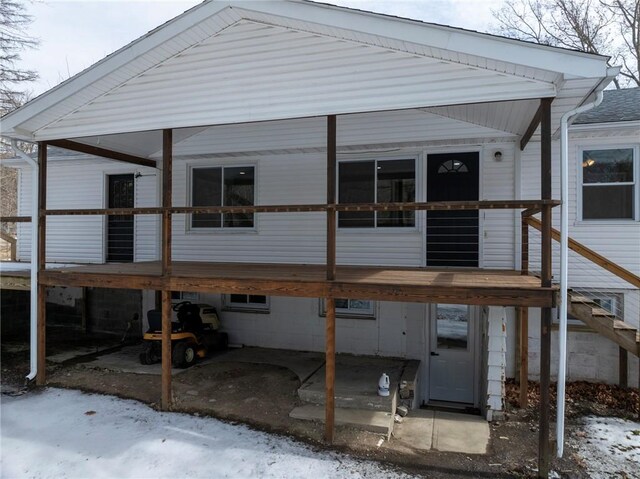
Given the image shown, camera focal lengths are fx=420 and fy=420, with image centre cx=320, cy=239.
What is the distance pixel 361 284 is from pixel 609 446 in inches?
135

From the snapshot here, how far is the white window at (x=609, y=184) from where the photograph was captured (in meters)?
6.80

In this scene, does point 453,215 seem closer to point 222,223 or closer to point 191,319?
point 222,223

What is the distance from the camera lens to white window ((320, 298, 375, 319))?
7814 millimetres

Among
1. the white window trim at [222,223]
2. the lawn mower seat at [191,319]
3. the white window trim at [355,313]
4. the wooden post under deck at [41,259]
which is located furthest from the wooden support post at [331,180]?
the wooden post under deck at [41,259]

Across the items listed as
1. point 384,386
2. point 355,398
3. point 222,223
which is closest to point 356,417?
point 355,398

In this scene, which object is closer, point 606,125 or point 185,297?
point 606,125

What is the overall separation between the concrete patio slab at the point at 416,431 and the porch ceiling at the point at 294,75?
13.0ft

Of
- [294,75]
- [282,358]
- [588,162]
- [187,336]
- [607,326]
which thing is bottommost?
[282,358]

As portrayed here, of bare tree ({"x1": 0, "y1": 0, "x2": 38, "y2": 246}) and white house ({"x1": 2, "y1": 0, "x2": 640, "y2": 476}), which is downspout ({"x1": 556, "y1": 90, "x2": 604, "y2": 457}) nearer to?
white house ({"x1": 2, "y1": 0, "x2": 640, "y2": 476})

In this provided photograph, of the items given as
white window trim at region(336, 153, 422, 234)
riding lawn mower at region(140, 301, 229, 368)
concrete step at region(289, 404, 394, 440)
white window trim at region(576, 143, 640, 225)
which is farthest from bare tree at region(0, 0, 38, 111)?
white window trim at region(576, 143, 640, 225)

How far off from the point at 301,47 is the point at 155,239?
19.0 ft

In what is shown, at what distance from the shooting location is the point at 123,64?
587 centimetres

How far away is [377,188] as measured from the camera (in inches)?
303

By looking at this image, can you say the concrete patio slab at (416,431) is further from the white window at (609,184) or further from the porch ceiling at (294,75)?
the white window at (609,184)
